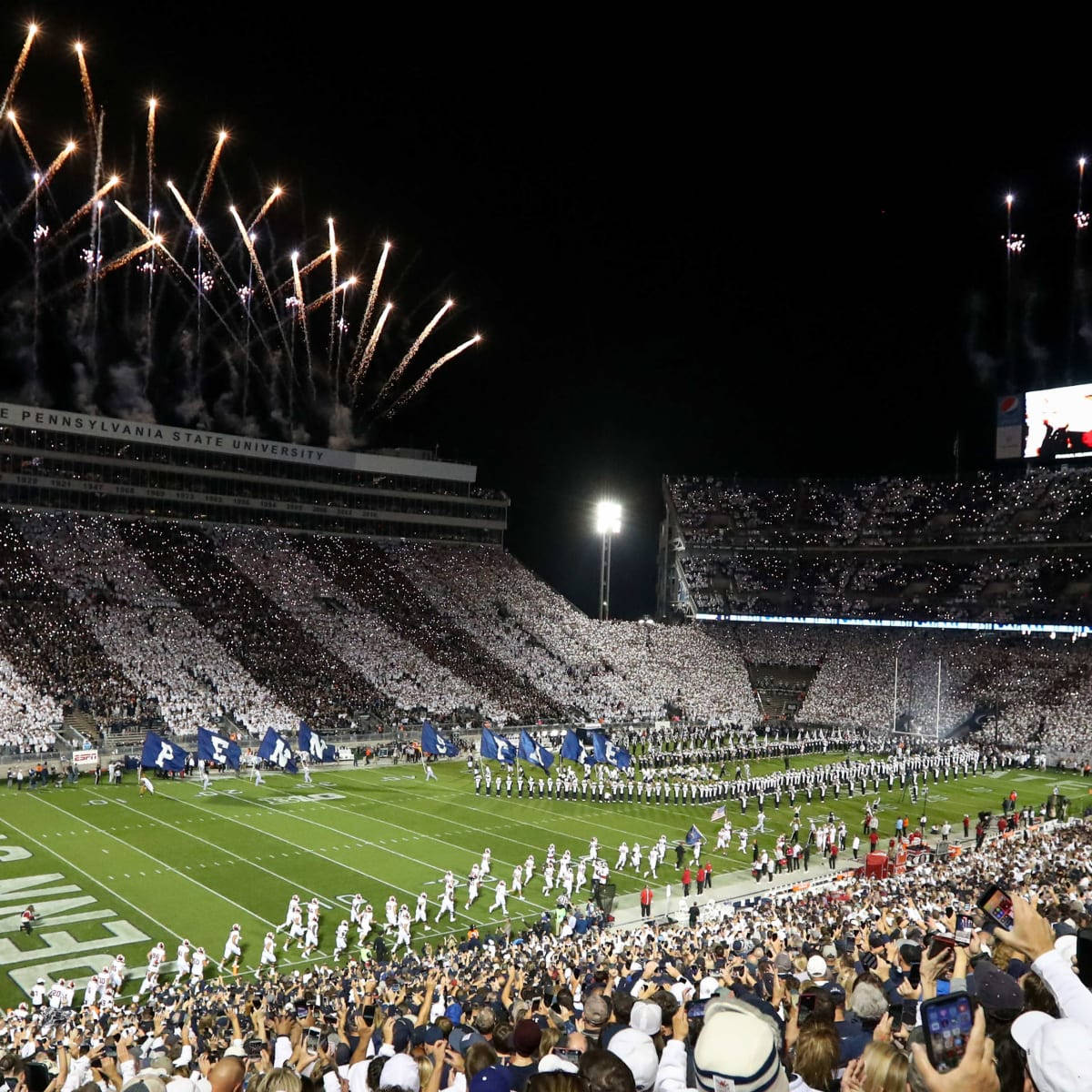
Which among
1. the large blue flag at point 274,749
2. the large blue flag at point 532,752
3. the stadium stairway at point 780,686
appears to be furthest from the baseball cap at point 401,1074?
the stadium stairway at point 780,686

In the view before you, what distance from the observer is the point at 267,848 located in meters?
21.4

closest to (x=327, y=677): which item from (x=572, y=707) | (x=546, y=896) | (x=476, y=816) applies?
(x=572, y=707)

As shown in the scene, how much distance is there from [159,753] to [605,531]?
3734 centimetres

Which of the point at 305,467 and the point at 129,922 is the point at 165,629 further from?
the point at 129,922

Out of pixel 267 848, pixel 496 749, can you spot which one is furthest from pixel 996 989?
pixel 496 749

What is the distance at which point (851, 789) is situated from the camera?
30906mm

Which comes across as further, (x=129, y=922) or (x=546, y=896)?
(x=546, y=896)

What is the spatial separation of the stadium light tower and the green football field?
2816cm

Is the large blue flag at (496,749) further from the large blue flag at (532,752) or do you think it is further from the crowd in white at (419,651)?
the crowd in white at (419,651)

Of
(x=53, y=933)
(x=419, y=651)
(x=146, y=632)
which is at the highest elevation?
(x=146, y=632)

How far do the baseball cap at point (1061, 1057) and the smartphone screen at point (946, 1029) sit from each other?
147mm

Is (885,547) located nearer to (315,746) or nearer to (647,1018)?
(315,746)

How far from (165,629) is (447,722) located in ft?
36.2

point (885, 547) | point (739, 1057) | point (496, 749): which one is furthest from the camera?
point (885, 547)
